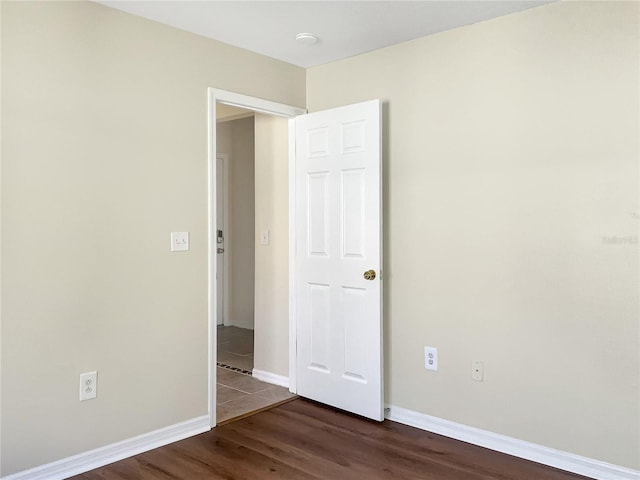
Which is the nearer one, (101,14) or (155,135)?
(101,14)

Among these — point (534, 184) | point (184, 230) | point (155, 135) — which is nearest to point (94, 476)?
point (184, 230)

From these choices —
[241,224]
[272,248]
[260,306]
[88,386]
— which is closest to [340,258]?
[272,248]

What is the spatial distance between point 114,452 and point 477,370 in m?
2.03

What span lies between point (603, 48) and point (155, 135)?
235cm

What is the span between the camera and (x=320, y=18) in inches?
109

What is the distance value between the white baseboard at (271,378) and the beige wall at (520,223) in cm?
94

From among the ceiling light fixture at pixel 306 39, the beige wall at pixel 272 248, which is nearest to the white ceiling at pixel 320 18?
the ceiling light fixture at pixel 306 39

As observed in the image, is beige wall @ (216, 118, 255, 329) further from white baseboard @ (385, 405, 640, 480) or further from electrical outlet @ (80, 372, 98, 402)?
electrical outlet @ (80, 372, 98, 402)

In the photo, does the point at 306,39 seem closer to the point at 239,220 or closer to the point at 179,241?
the point at 179,241

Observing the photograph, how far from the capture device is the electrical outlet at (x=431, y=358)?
10.1 feet

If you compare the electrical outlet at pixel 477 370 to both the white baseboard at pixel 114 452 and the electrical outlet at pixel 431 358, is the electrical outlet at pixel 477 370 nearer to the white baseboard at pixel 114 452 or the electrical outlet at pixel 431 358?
the electrical outlet at pixel 431 358

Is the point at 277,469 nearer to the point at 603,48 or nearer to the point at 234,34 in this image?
the point at 234,34

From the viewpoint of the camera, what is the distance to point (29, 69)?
236 centimetres

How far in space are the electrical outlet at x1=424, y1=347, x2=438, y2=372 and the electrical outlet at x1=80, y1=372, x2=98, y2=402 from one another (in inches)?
73.8
